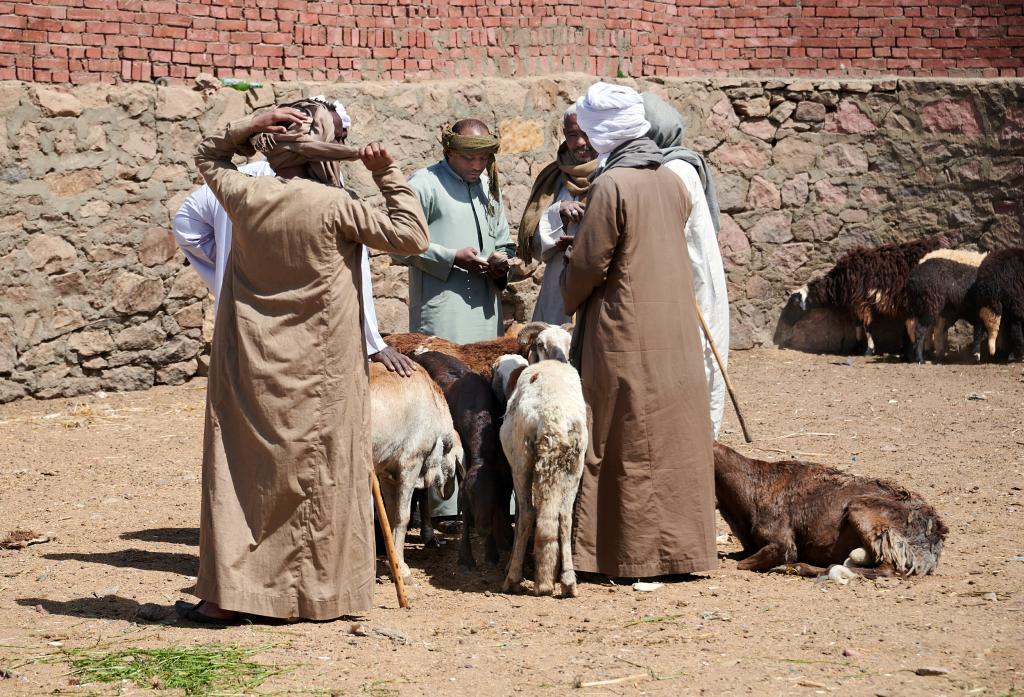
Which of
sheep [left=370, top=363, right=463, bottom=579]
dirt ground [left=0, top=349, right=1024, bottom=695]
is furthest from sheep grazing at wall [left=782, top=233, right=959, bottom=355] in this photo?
sheep [left=370, top=363, right=463, bottom=579]

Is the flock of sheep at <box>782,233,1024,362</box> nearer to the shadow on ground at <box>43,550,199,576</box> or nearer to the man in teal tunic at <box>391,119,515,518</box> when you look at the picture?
the man in teal tunic at <box>391,119,515,518</box>

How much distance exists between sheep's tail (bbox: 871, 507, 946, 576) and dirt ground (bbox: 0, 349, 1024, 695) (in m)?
0.10

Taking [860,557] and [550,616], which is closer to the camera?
[550,616]

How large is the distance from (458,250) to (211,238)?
161 centimetres

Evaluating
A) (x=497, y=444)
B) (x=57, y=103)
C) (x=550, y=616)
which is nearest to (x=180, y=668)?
(x=550, y=616)

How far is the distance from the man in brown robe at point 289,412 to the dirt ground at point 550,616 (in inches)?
9.1

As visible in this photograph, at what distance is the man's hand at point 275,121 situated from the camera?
4.83 meters

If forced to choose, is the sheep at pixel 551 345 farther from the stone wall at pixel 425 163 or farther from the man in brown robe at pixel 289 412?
the stone wall at pixel 425 163

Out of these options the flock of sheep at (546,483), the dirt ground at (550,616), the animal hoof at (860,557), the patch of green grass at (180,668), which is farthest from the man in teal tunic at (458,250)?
the patch of green grass at (180,668)

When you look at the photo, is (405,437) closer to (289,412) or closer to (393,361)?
(393,361)

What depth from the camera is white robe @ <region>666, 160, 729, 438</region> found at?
19.9ft

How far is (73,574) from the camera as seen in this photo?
18.5 ft

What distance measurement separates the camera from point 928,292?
1178 centimetres

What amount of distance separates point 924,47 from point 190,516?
361 inches
